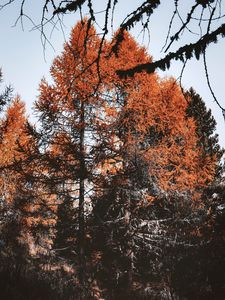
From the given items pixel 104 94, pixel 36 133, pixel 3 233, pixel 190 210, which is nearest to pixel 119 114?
pixel 104 94

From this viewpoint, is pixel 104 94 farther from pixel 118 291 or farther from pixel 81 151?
pixel 118 291

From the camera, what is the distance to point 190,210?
10117 millimetres

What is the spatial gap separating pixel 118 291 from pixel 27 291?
28.7ft

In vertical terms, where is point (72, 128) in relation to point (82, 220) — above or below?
above

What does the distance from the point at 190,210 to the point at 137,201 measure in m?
1.87

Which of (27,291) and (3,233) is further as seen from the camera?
(3,233)

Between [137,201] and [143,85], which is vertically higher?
[143,85]

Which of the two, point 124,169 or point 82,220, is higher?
point 124,169

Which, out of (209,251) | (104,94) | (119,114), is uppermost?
(104,94)

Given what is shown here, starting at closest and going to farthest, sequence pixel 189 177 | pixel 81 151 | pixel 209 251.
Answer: pixel 209 251, pixel 81 151, pixel 189 177

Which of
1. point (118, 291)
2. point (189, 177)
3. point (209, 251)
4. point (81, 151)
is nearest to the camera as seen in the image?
point (209, 251)

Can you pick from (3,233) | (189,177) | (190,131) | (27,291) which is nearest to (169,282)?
(189,177)

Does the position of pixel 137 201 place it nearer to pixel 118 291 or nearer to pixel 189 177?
pixel 189 177

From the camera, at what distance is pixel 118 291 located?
1237cm
